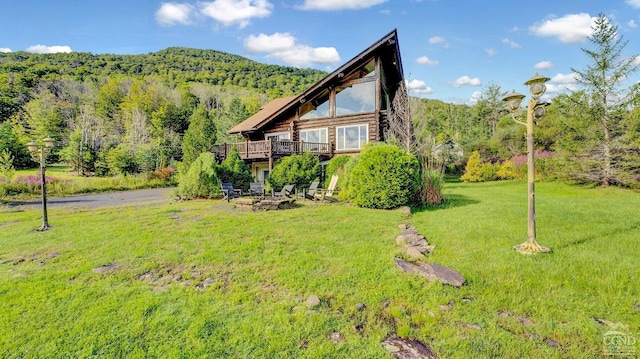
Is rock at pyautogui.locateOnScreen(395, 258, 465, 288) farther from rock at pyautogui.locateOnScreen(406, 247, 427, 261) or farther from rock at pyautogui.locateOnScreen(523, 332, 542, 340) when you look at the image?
rock at pyautogui.locateOnScreen(523, 332, 542, 340)

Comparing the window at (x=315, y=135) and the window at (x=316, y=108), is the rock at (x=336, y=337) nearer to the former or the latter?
the window at (x=315, y=135)

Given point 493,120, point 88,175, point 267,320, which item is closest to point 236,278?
point 267,320

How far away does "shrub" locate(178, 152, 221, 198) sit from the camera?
13727 millimetres

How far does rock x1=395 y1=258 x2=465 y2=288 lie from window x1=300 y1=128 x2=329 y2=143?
50.0 feet

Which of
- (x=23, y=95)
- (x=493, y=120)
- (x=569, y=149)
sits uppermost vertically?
(x=23, y=95)

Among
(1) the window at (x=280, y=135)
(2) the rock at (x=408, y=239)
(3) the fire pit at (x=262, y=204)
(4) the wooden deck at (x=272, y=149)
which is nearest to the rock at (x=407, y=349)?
(2) the rock at (x=408, y=239)

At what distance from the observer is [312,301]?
355cm

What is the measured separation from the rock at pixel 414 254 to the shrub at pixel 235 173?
11465 millimetres

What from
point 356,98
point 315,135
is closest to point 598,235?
point 356,98

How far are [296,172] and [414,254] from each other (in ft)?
35.0

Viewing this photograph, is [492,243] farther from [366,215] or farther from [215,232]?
[215,232]

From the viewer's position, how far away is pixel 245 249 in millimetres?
5680

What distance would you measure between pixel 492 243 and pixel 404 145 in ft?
31.8

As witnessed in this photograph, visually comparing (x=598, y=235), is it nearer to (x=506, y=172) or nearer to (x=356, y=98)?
(x=356, y=98)
